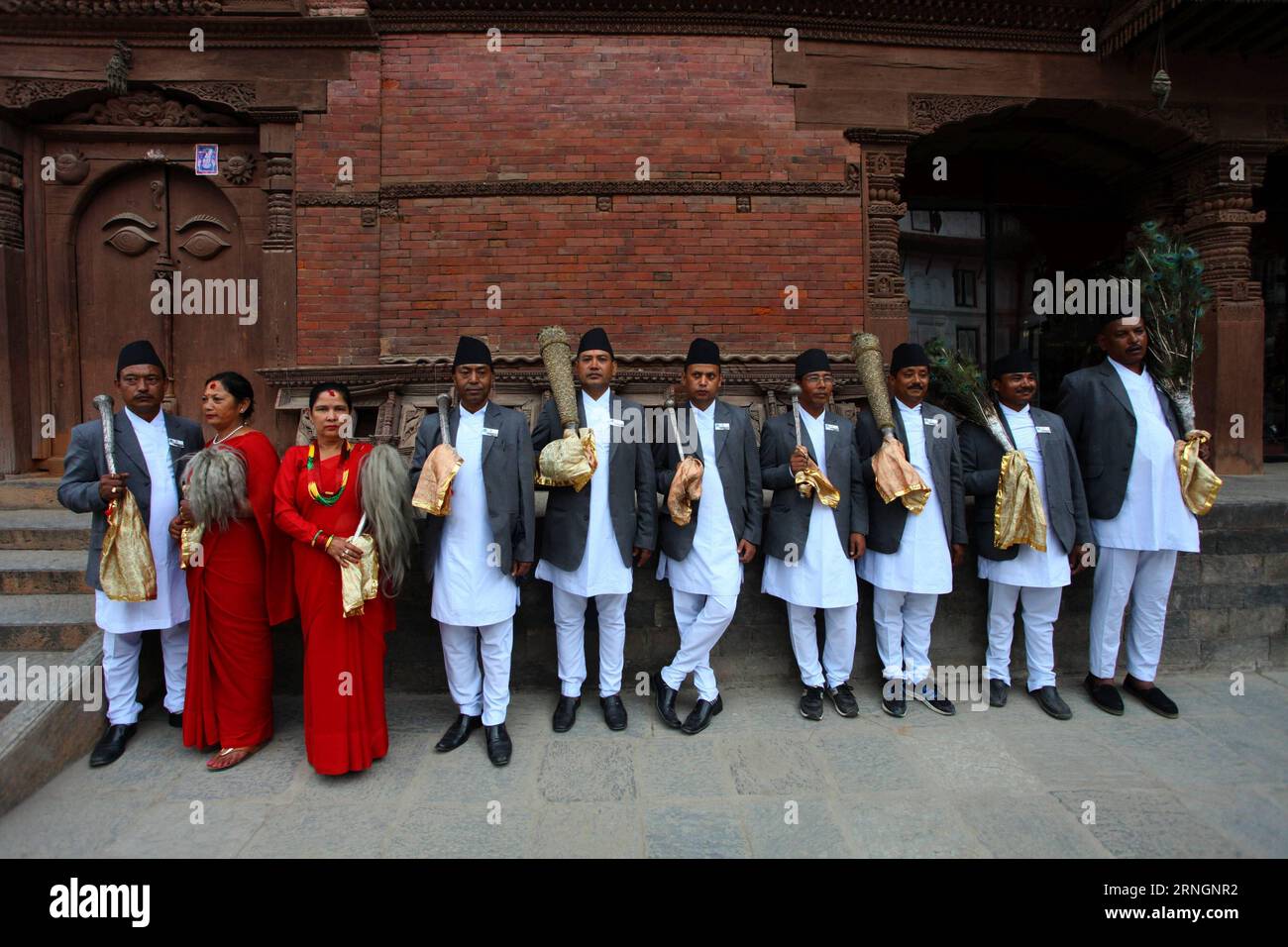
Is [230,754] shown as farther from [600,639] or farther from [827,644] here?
[827,644]

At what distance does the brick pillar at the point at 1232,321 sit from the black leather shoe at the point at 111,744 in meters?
10.1

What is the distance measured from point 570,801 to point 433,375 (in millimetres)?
4681

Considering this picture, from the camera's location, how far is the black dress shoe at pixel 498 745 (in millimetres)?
3436

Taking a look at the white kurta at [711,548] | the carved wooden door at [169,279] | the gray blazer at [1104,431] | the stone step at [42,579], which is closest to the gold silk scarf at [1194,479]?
the gray blazer at [1104,431]

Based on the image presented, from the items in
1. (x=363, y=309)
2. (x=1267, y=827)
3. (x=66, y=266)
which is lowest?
(x=1267, y=827)

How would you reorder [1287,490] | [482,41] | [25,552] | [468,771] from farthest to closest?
[482,41] < [1287,490] < [25,552] < [468,771]

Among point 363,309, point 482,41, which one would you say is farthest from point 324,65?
point 363,309

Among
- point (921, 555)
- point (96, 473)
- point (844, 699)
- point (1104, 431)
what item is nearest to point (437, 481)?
point (96, 473)

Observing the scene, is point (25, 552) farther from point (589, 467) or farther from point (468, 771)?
point (589, 467)

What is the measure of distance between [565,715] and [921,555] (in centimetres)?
224

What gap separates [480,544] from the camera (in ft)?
11.8

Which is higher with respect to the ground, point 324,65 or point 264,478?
point 324,65

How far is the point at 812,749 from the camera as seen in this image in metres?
3.59

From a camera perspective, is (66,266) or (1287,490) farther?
(66,266)
